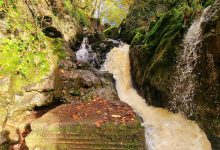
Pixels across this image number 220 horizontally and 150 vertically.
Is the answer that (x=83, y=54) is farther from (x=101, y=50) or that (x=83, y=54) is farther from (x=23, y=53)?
(x=23, y=53)

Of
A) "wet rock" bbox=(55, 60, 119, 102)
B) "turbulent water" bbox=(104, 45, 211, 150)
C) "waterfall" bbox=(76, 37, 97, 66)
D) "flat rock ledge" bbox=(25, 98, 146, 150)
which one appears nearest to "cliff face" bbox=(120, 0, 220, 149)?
"turbulent water" bbox=(104, 45, 211, 150)

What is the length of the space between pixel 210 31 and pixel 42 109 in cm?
501

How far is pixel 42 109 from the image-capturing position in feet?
24.3

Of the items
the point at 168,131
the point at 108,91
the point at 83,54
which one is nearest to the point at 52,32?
A: the point at 83,54

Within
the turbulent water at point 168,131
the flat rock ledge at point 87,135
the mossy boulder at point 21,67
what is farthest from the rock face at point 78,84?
the flat rock ledge at point 87,135

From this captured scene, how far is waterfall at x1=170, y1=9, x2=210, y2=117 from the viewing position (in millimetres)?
6535

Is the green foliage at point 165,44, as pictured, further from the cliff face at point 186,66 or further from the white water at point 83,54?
the white water at point 83,54

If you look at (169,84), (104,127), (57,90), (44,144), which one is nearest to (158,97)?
(169,84)

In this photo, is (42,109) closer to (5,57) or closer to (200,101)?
(5,57)

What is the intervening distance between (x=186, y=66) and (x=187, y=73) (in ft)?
0.68

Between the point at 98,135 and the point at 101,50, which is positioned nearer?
the point at 98,135

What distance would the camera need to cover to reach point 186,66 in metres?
6.99

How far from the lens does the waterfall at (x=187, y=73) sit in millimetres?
6535

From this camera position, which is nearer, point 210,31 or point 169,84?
point 210,31
